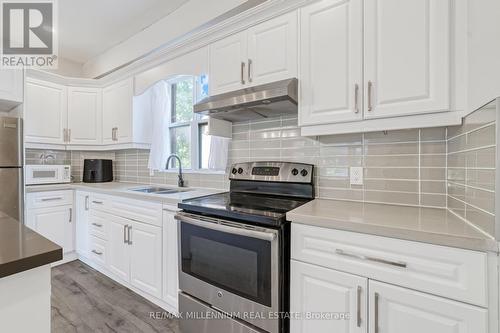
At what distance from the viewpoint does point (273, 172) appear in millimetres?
1910

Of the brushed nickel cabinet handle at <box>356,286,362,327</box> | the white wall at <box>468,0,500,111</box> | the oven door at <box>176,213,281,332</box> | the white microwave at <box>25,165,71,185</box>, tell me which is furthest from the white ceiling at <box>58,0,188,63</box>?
the brushed nickel cabinet handle at <box>356,286,362,327</box>

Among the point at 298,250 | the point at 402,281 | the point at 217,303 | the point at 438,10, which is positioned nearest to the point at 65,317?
the point at 217,303

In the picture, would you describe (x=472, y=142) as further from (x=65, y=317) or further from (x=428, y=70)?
(x=65, y=317)

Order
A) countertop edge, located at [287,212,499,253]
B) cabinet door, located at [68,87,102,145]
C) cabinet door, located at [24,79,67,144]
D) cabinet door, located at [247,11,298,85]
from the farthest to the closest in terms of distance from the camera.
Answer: cabinet door, located at [68,87,102,145]
cabinet door, located at [24,79,67,144]
cabinet door, located at [247,11,298,85]
countertop edge, located at [287,212,499,253]

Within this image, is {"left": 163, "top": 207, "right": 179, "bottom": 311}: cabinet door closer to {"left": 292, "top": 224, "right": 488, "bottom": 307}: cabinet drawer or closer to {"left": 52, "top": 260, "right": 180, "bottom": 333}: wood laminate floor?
{"left": 52, "top": 260, "right": 180, "bottom": 333}: wood laminate floor

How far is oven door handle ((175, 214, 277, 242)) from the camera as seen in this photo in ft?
4.13

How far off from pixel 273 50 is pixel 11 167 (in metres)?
2.62

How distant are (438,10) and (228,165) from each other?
67.8 inches

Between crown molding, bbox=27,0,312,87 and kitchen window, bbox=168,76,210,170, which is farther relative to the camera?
kitchen window, bbox=168,76,210,170

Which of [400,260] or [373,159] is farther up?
[373,159]

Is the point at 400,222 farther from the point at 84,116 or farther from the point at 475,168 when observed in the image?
the point at 84,116

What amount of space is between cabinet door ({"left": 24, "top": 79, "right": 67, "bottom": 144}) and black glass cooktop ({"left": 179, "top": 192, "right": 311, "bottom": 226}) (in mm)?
2493

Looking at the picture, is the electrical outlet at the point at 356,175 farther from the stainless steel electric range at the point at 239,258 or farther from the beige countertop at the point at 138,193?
the beige countertop at the point at 138,193

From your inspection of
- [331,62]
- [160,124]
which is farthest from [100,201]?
[331,62]
